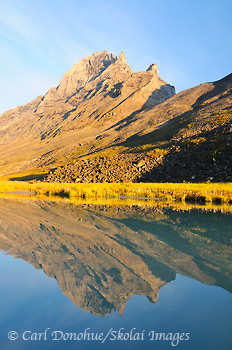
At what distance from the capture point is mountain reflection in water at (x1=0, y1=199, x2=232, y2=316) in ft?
22.9

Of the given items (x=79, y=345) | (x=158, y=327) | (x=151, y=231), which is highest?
(x=79, y=345)

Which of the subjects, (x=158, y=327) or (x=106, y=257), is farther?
(x=106, y=257)

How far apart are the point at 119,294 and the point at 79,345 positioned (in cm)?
214

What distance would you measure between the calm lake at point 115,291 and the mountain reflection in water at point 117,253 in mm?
33

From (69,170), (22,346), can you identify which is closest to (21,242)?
(22,346)

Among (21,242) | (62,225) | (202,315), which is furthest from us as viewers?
(62,225)

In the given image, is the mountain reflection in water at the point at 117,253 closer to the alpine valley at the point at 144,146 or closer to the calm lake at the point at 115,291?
the calm lake at the point at 115,291

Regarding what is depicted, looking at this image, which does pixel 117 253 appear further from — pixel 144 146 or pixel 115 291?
pixel 144 146

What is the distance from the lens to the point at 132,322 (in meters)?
5.29

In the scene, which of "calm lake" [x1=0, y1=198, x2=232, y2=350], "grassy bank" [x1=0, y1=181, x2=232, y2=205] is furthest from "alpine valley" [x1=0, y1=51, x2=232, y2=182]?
"calm lake" [x1=0, y1=198, x2=232, y2=350]

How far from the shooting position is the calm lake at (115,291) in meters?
4.88

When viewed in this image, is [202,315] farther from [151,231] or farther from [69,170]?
[69,170]

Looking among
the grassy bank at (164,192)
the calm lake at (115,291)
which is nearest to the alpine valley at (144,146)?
the grassy bank at (164,192)

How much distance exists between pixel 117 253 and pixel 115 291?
3627mm
